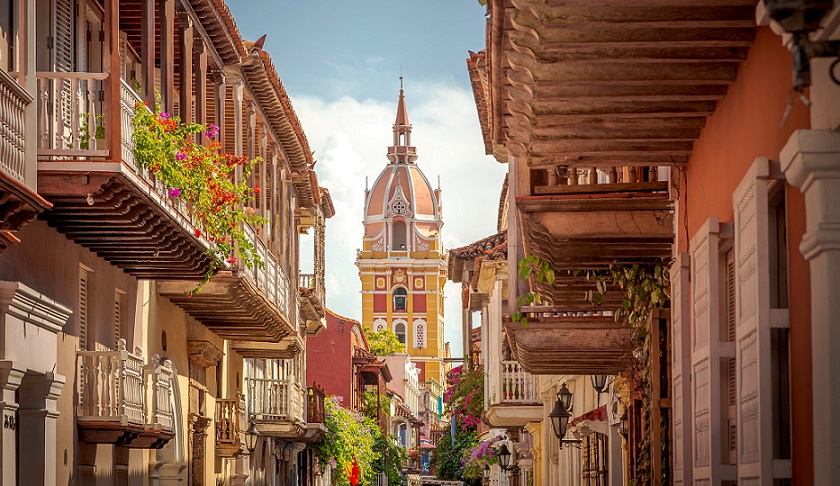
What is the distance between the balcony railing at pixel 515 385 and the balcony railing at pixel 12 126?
18467 millimetres

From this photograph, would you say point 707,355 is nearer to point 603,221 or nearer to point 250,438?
point 603,221

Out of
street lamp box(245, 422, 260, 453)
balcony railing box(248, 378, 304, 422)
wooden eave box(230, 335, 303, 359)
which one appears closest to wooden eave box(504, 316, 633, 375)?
wooden eave box(230, 335, 303, 359)

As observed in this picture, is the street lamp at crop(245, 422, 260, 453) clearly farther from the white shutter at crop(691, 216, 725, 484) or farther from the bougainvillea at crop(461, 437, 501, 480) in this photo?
the white shutter at crop(691, 216, 725, 484)

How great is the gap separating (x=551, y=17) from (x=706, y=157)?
209 cm

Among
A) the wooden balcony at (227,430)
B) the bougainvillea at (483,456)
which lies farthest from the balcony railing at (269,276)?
the bougainvillea at (483,456)

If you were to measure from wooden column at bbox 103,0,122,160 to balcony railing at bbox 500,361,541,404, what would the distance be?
16.7 metres

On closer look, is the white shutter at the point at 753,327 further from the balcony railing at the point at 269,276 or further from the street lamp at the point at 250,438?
the street lamp at the point at 250,438

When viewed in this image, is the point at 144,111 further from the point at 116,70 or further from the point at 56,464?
the point at 56,464

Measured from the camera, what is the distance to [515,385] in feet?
94.5

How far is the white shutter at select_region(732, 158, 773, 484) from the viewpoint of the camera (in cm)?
625

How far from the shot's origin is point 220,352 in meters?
23.3

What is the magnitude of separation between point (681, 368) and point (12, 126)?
4.96m

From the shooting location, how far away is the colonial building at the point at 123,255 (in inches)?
454

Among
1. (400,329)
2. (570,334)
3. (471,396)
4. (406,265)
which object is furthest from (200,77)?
(400,329)
